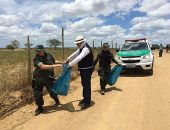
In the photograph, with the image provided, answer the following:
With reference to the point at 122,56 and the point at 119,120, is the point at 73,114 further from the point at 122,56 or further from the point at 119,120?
the point at 122,56

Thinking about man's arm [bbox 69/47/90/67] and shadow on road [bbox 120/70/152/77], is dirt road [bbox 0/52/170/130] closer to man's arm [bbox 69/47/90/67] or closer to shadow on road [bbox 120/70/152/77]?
man's arm [bbox 69/47/90/67]

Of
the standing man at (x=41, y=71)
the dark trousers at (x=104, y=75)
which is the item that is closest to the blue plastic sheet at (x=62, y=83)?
the standing man at (x=41, y=71)

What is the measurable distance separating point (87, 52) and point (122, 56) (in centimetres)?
793

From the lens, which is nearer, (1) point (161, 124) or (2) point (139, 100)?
(1) point (161, 124)

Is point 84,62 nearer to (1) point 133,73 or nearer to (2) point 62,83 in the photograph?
(2) point 62,83

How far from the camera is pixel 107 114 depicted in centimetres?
837

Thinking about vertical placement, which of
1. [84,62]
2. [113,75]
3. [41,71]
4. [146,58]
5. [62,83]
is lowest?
[113,75]

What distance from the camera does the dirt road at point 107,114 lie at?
7469 mm

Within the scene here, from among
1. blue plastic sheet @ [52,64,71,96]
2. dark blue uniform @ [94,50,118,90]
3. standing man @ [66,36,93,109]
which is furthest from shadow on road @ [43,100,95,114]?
dark blue uniform @ [94,50,118,90]

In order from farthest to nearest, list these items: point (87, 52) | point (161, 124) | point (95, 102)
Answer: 1. point (95, 102)
2. point (87, 52)
3. point (161, 124)

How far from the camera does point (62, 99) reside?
10.6 meters

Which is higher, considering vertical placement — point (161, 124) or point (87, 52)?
point (87, 52)

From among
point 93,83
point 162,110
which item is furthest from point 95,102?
point 93,83

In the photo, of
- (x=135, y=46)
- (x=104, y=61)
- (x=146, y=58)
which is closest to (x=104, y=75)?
(x=104, y=61)
